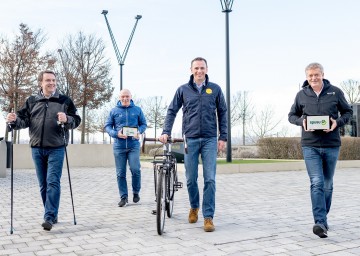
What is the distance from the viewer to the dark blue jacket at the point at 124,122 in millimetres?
7688

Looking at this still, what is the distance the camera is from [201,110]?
5.50 m

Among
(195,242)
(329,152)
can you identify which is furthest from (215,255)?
(329,152)

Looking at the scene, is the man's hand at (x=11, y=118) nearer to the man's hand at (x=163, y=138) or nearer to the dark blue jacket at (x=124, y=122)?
the man's hand at (x=163, y=138)

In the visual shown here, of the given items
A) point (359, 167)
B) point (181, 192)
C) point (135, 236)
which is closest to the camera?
point (135, 236)

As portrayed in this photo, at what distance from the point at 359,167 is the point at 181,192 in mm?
12208

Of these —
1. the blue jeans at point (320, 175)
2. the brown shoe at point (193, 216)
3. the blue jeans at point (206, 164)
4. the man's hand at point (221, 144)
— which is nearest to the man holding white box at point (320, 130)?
the blue jeans at point (320, 175)

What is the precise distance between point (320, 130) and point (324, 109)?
0.25 metres

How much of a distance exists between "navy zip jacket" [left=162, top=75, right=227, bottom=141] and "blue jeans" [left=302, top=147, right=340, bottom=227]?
1.10 metres

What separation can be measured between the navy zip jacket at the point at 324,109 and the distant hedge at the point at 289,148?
16.3 metres

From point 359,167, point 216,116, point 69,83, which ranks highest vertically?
point 69,83

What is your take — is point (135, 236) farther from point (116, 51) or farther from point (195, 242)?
point (116, 51)

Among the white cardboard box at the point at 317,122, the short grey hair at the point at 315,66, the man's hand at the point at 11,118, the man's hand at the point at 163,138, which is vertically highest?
the short grey hair at the point at 315,66

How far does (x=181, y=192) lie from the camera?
9.55 metres

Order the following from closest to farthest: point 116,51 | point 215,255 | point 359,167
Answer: point 215,255 → point 359,167 → point 116,51
